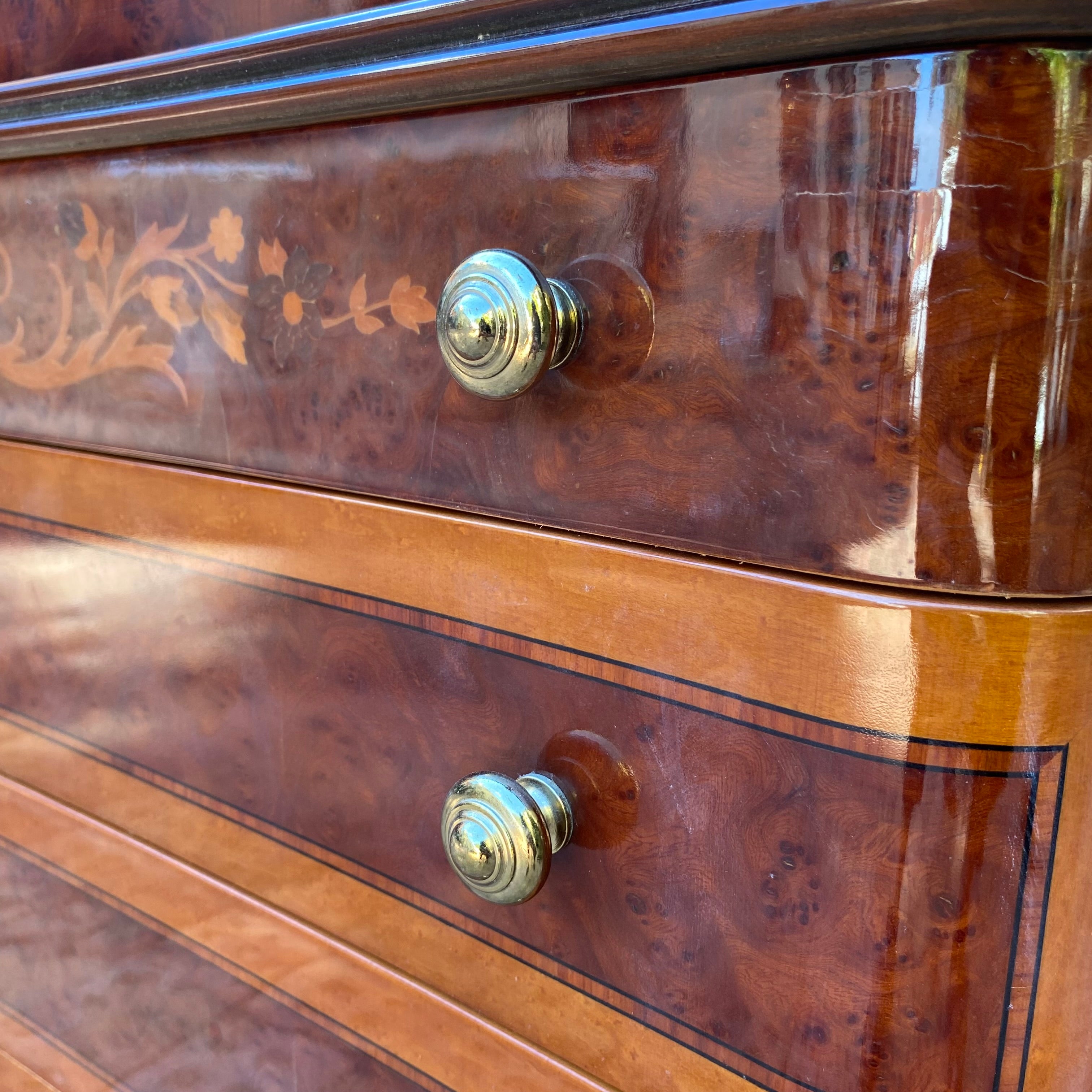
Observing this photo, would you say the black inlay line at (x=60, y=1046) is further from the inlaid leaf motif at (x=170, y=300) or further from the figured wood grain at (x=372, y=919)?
the inlaid leaf motif at (x=170, y=300)

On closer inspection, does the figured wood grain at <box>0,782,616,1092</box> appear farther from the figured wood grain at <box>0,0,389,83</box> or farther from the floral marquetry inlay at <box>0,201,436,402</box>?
the figured wood grain at <box>0,0,389,83</box>

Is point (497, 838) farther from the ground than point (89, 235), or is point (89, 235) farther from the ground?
point (89, 235)

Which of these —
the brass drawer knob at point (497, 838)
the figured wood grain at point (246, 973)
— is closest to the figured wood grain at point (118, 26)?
the brass drawer knob at point (497, 838)

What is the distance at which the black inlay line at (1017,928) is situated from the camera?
0.26 metres

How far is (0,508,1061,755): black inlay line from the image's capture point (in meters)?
0.26

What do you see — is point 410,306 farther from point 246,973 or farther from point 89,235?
point 246,973

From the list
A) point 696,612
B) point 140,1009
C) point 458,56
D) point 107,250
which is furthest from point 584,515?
point 140,1009

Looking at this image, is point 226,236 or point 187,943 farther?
point 187,943

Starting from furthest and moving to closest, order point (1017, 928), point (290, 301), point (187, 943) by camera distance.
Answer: point (187, 943) < point (290, 301) < point (1017, 928)

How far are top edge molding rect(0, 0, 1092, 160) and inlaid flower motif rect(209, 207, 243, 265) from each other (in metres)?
0.03

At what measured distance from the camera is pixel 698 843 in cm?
31

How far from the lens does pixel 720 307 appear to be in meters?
0.28

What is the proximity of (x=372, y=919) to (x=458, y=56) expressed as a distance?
35cm

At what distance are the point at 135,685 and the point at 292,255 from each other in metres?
0.25
